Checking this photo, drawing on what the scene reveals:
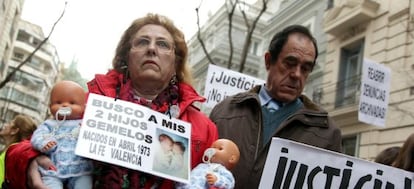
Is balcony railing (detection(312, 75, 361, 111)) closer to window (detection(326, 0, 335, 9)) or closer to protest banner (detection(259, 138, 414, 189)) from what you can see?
window (detection(326, 0, 335, 9))

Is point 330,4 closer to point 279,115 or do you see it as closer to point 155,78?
point 279,115

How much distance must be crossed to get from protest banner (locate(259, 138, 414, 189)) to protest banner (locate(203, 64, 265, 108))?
4.64 meters

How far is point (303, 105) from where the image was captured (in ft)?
11.3

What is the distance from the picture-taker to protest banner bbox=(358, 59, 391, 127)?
8141 mm

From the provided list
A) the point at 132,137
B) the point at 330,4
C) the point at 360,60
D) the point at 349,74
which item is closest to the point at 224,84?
the point at 132,137

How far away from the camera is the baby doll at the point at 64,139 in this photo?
2.35 m

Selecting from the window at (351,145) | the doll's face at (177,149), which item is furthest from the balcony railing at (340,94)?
the doll's face at (177,149)

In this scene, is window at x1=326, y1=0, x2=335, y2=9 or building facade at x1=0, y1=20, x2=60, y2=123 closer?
window at x1=326, y1=0, x2=335, y2=9

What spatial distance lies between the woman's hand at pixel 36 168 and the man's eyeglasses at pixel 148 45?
0.73m

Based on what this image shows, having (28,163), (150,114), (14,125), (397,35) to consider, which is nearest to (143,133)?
(150,114)

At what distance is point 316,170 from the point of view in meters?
3.04

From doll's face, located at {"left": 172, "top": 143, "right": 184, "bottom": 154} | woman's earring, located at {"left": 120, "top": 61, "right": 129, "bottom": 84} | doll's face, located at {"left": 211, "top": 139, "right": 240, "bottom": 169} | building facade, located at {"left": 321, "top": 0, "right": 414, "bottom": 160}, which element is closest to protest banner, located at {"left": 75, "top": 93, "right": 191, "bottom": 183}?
doll's face, located at {"left": 172, "top": 143, "right": 184, "bottom": 154}

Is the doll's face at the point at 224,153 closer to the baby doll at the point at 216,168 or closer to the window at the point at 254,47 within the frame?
the baby doll at the point at 216,168

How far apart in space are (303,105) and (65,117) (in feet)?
5.30
